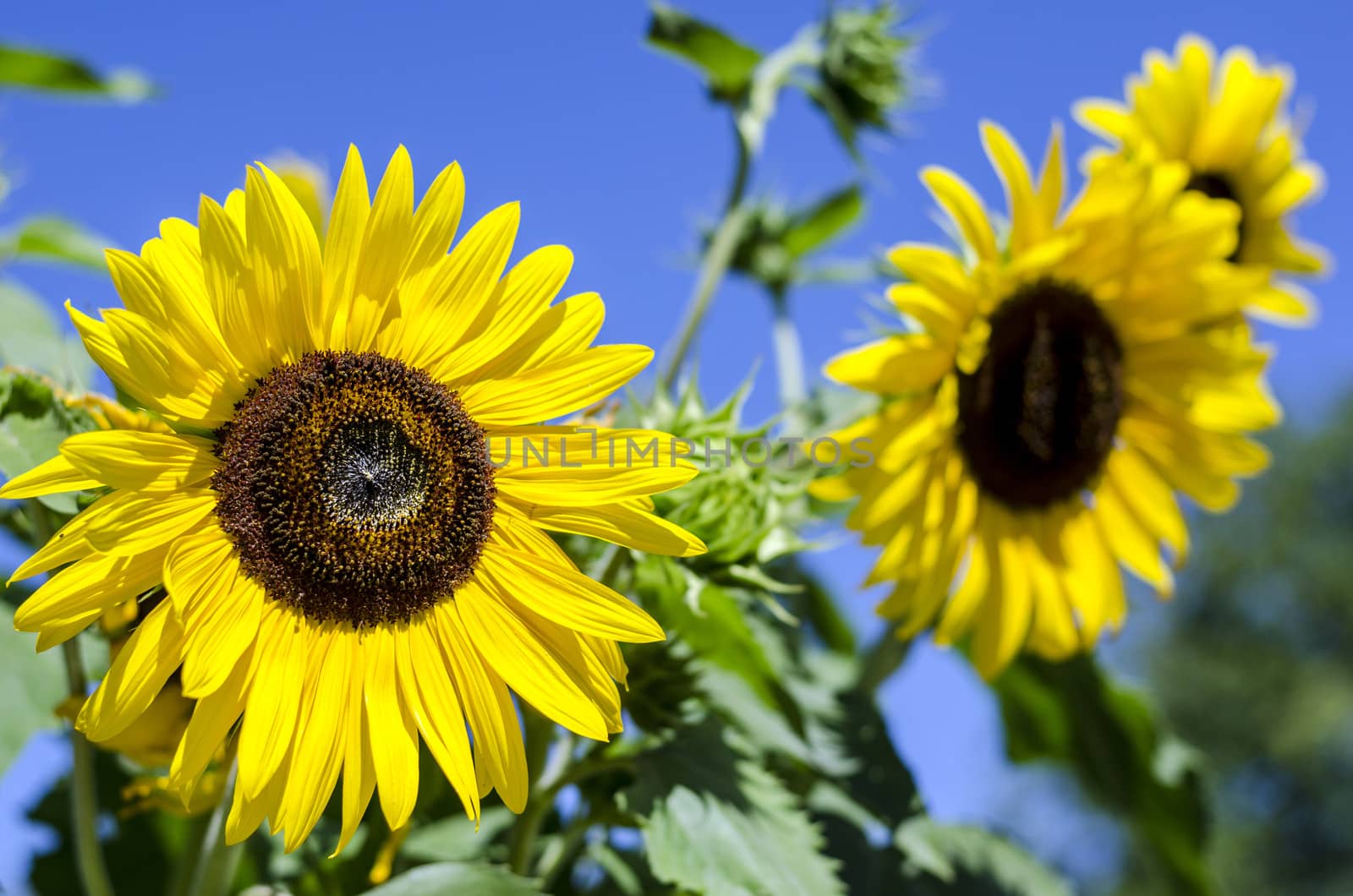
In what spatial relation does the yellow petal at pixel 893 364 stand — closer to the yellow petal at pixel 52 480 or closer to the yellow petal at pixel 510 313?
the yellow petal at pixel 510 313

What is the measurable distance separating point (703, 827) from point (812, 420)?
0.66m

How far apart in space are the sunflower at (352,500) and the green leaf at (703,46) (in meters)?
0.84

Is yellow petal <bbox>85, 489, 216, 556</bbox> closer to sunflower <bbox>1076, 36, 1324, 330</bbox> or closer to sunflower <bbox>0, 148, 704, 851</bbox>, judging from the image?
sunflower <bbox>0, 148, 704, 851</bbox>

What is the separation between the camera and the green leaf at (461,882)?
1.04m

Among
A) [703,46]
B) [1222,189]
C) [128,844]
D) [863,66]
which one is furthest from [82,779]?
[1222,189]

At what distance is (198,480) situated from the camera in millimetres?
983

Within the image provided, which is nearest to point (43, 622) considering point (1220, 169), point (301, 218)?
point (301, 218)

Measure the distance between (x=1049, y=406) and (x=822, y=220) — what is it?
62cm

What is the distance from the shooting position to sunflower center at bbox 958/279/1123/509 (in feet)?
5.52

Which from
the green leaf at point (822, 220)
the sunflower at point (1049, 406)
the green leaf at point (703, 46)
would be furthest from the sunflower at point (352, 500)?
the green leaf at point (822, 220)

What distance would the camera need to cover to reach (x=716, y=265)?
1.71 metres

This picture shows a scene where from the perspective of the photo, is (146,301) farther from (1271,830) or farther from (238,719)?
(1271,830)

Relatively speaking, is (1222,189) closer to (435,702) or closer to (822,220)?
(822,220)

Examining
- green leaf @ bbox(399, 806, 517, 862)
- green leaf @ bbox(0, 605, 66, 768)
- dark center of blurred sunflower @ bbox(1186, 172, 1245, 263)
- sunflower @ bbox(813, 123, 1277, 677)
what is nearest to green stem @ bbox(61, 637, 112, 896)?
green leaf @ bbox(0, 605, 66, 768)
